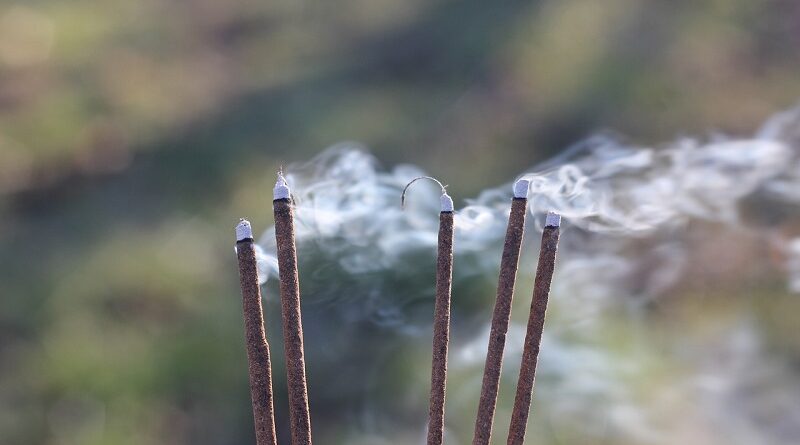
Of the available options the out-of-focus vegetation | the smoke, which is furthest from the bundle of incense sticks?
the out-of-focus vegetation

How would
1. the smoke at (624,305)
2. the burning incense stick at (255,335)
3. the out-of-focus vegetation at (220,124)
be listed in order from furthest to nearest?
1. the out-of-focus vegetation at (220,124)
2. the smoke at (624,305)
3. the burning incense stick at (255,335)

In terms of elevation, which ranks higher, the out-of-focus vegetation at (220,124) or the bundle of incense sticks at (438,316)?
the out-of-focus vegetation at (220,124)

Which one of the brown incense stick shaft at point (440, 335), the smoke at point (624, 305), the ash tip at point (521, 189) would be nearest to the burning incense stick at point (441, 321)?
the brown incense stick shaft at point (440, 335)

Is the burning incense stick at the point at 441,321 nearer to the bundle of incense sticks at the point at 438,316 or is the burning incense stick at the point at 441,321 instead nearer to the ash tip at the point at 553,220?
the bundle of incense sticks at the point at 438,316

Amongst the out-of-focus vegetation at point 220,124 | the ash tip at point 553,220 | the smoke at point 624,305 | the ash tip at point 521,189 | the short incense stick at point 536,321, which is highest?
the out-of-focus vegetation at point 220,124

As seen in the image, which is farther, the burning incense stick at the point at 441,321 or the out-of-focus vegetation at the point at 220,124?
the out-of-focus vegetation at the point at 220,124

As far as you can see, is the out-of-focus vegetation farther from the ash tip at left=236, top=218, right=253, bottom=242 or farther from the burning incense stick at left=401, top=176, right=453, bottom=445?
the ash tip at left=236, top=218, right=253, bottom=242

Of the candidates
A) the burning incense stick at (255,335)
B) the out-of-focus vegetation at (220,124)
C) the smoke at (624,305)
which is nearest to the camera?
the burning incense stick at (255,335)
